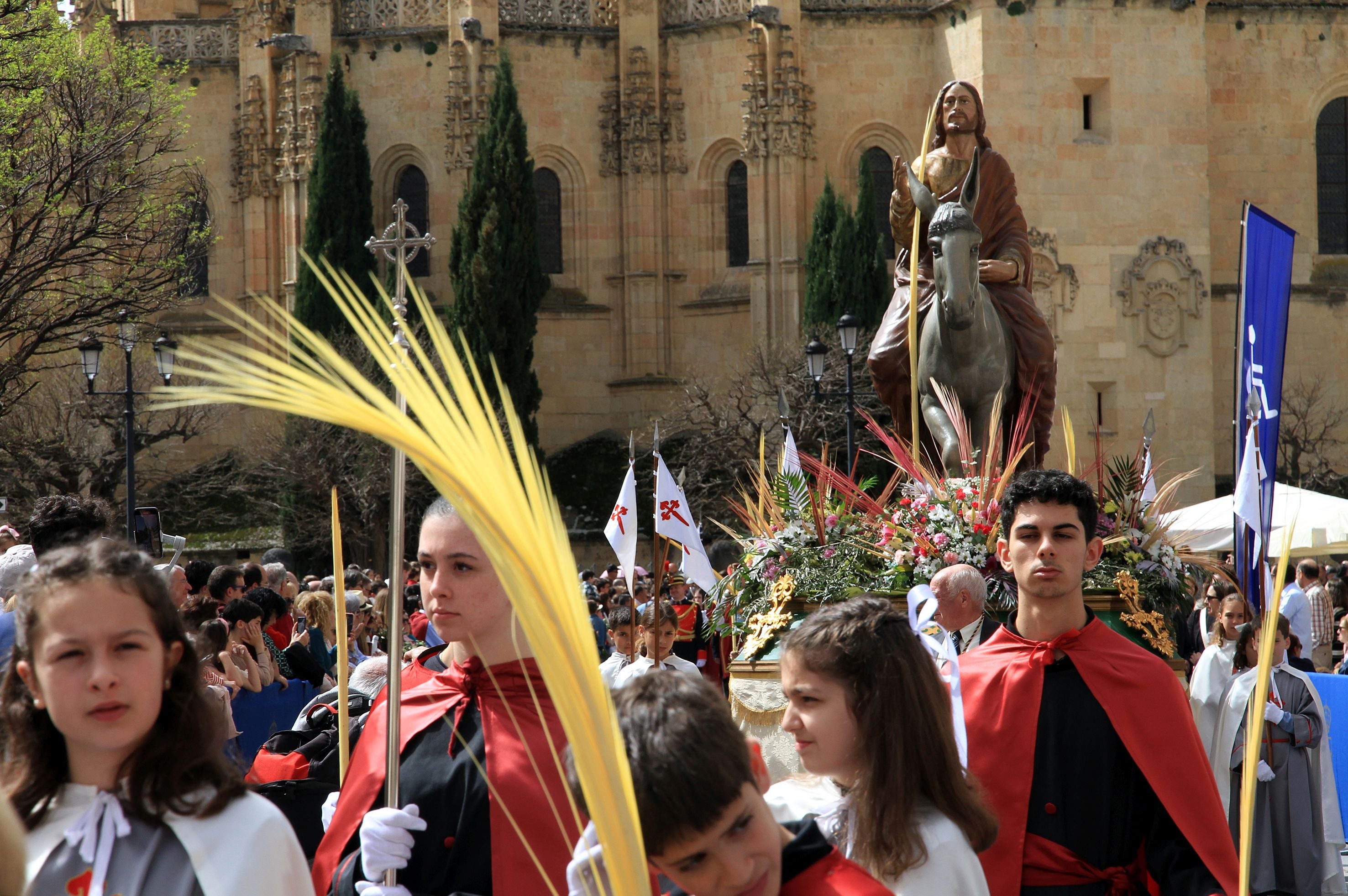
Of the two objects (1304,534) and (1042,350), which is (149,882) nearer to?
(1042,350)

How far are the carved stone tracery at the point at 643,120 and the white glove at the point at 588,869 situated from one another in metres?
36.8

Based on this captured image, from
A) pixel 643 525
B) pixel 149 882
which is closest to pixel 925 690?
pixel 149 882

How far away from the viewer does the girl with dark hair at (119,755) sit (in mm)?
2652

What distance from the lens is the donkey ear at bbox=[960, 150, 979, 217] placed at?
29.7 ft

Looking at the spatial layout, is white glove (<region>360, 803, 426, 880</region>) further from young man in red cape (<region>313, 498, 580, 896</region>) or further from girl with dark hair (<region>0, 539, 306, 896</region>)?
girl with dark hair (<region>0, 539, 306, 896</region>)

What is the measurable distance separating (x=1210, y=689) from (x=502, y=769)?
20.8 feet

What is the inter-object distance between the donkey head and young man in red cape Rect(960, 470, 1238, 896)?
4.33 metres

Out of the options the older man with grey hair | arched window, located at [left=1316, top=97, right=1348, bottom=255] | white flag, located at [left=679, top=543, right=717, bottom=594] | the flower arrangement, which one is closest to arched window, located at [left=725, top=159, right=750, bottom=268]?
arched window, located at [left=1316, top=97, right=1348, bottom=255]

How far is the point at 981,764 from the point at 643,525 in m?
31.0

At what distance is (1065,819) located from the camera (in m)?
4.12

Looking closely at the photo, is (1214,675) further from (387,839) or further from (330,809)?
(387,839)

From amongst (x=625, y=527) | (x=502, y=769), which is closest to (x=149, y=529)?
(x=625, y=527)

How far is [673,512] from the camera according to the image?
11.8 metres

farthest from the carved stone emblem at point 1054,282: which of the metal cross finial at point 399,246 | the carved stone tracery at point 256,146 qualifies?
the metal cross finial at point 399,246
